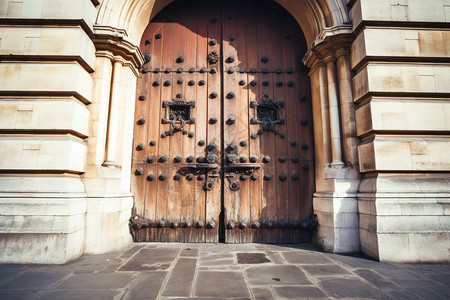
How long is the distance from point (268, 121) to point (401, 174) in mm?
1683

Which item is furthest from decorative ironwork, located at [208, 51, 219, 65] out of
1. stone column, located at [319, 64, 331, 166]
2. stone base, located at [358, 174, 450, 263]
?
stone base, located at [358, 174, 450, 263]

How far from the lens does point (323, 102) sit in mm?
3072

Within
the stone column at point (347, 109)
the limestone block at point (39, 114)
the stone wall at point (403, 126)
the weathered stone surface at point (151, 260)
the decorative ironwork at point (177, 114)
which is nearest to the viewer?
the weathered stone surface at point (151, 260)

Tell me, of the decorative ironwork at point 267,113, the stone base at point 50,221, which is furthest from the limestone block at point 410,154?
the stone base at point 50,221

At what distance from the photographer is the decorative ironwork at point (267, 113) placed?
3.30 m

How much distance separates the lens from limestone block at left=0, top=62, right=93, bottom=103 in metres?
2.54

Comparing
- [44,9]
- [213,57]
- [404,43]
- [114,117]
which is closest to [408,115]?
[404,43]

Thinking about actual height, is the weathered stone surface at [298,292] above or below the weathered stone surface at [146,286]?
below

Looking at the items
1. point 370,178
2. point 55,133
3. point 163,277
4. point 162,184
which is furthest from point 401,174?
point 55,133

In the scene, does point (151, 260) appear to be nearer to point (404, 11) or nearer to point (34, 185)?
point (34, 185)

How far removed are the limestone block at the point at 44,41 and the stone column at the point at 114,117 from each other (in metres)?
0.41

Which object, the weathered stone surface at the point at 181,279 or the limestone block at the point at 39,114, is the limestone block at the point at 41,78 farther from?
the weathered stone surface at the point at 181,279

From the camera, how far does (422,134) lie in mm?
2592

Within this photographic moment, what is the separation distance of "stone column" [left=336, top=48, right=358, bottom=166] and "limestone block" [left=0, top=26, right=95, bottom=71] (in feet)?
10.4
